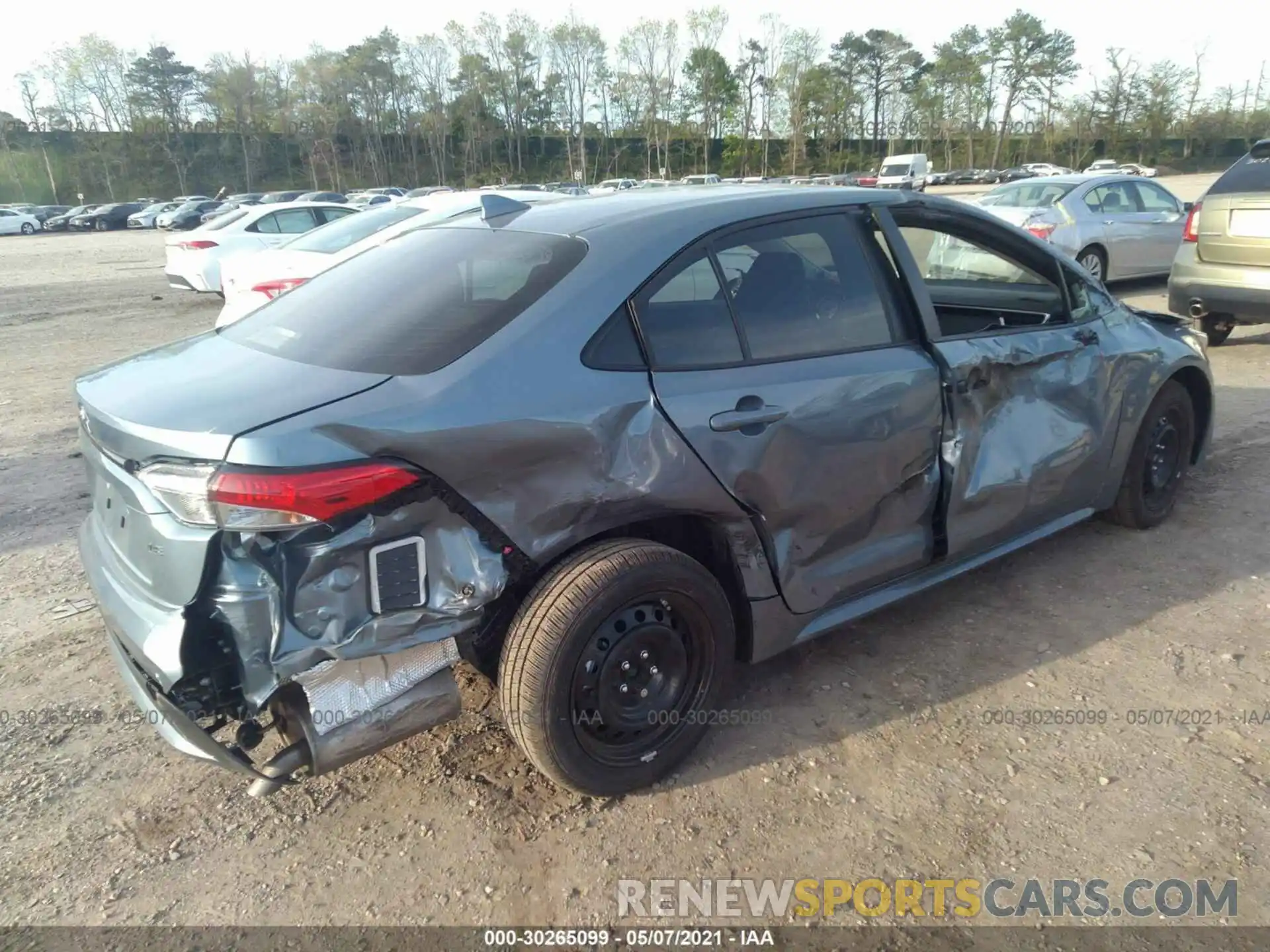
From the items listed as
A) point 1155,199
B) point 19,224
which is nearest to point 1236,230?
point 1155,199

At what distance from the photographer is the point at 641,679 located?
2684mm

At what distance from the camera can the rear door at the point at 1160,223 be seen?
37.4 ft

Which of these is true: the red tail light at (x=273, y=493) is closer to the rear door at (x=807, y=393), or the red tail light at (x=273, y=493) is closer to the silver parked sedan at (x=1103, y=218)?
the rear door at (x=807, y=393)

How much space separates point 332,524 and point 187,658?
0.51 m

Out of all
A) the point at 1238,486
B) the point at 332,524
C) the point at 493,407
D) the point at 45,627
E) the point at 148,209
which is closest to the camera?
the point at 332,524

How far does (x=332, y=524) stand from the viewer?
210cm

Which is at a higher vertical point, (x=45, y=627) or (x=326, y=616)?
(x=326, y=616)

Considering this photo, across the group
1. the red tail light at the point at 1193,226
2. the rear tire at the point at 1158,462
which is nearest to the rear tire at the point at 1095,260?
the red tail light at the point at 1193,226

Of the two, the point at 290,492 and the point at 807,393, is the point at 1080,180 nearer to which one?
the point at 807,393

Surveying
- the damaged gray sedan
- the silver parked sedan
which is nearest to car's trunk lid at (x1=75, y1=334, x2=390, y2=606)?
the damaged gray sedan

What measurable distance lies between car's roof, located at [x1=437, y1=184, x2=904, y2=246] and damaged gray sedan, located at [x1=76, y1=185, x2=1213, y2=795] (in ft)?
0.06

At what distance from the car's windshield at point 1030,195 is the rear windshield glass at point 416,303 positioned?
32.4ft

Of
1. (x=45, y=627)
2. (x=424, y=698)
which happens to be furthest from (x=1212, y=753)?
(x=45, y=627)

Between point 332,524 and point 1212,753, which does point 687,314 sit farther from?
point 1212,753
